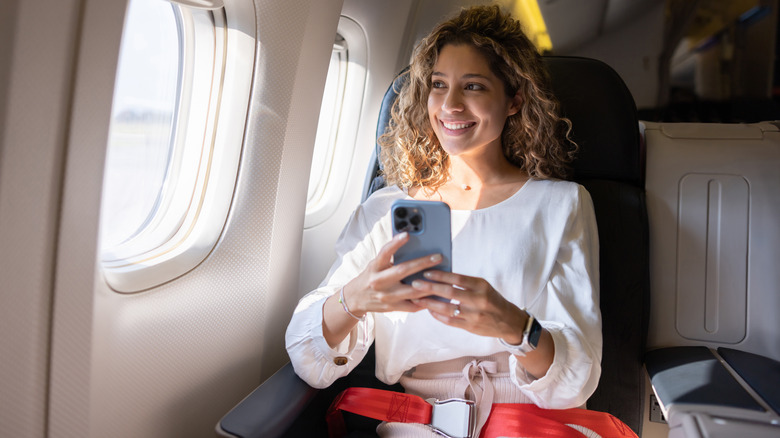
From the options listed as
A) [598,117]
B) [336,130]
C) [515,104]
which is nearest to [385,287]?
[515,104]

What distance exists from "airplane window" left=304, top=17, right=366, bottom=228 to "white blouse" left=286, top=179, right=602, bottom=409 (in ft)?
2.99

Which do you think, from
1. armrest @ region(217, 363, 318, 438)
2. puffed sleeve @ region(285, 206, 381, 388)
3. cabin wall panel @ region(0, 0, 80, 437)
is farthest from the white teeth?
cabin wall panel @ region(0, 0, 80, 437)

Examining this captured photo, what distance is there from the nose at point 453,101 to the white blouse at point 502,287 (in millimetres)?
277

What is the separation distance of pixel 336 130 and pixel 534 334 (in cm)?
155

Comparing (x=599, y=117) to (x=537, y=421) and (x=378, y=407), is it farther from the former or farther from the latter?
(x=378, y=407)

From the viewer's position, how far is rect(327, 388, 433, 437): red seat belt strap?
1.46 metres

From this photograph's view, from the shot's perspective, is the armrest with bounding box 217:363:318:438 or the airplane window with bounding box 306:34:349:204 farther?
the airplane window with bounding box 306:34:349:204

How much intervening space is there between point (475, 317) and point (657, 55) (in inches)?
71.3

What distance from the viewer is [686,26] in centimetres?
240

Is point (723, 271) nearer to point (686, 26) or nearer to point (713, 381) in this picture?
point (713, 381)

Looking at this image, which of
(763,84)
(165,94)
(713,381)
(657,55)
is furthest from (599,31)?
(165,94)

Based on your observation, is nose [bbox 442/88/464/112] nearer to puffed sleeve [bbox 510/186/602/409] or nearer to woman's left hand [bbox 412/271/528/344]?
puffed sleeve [bbox 510/186/602/409]

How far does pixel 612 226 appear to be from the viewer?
171cm

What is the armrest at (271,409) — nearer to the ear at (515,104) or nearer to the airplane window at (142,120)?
the airplane window at (142,120)
